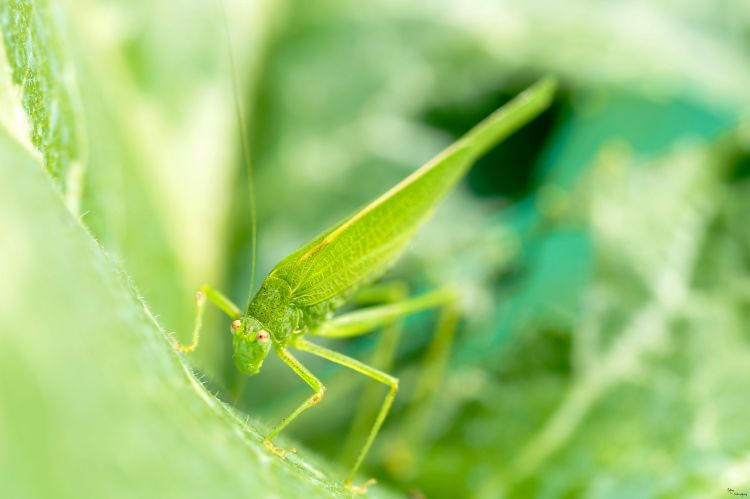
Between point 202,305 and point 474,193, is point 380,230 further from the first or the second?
point 474,193

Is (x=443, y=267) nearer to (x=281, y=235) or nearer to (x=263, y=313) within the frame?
(x=281, y=235)

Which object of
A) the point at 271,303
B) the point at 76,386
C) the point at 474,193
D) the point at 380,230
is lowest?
the point at 76,386

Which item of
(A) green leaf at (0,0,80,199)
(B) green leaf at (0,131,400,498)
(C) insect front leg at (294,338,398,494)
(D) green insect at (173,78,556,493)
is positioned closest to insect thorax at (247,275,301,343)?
(D) green insect at (173,78,556,493)

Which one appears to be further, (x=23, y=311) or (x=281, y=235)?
(x=281, y=235)

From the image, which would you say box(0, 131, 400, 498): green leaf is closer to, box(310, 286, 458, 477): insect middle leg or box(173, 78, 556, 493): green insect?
box(173, 78, 556, 493): green insect

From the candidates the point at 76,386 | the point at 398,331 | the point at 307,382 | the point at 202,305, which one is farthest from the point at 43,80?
the point at 398,331

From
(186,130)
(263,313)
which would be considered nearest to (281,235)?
(186,130)

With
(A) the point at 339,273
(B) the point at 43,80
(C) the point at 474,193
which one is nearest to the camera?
(B) the point at 43,80
